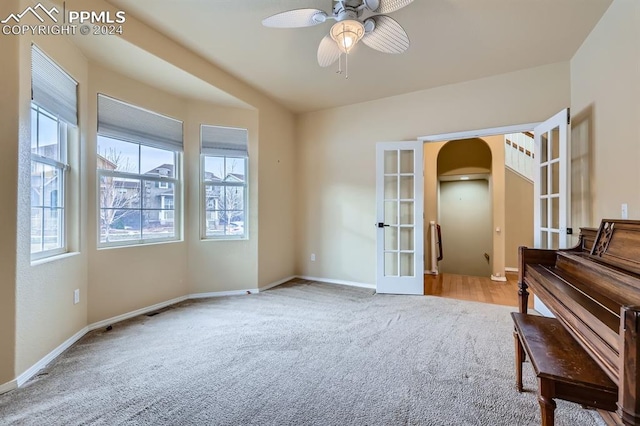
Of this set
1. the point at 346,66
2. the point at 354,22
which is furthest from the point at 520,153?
the point at 354,22

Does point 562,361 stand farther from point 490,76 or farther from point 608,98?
point 490,76

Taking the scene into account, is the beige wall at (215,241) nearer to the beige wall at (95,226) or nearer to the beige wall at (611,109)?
the beige wall at (95,226)

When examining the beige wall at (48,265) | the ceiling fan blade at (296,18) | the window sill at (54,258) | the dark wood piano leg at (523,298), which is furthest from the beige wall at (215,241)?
the dark wood piano leg at (523,298)

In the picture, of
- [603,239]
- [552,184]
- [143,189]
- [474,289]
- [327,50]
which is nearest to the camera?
[603,239]

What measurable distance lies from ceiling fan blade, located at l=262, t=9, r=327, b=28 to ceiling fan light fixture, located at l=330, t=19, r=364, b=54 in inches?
4.8

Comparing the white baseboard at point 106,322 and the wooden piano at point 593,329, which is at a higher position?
the wooden piano at point 593,329

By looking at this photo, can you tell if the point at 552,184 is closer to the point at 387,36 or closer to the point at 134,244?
the point at 387,36

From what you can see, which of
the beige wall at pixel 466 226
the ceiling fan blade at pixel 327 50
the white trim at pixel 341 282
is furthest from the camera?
the beige wall at pixel 466 226

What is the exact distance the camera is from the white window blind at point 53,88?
1981 millimetres

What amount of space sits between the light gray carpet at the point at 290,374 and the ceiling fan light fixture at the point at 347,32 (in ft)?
7.77

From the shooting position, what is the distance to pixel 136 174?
3037 millimetres

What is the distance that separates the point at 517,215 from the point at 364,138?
12.4 feet

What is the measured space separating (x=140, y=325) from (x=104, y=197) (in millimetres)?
1336

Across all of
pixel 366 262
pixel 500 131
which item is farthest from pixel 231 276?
pixel 500 131
